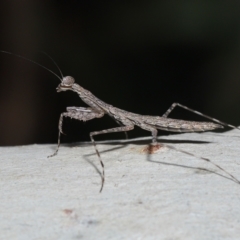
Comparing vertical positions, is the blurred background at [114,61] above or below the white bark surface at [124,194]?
above

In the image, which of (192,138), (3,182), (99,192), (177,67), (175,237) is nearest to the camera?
(175,237)

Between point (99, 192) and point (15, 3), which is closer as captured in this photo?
point (99, 192)

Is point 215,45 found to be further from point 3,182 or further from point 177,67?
point 3,182

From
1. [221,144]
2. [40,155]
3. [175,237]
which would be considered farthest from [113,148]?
[175,237]

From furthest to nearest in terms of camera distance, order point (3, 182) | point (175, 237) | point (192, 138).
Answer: point (192, 138) → point (3, 182) → point (175, 237)

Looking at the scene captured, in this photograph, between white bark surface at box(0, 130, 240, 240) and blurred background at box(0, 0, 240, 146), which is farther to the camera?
blurred background at box(0, 0, 240, 146)

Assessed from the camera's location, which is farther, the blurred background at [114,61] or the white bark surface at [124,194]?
the blurred background at [114,61]

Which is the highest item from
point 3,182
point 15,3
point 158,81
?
point 15,3
